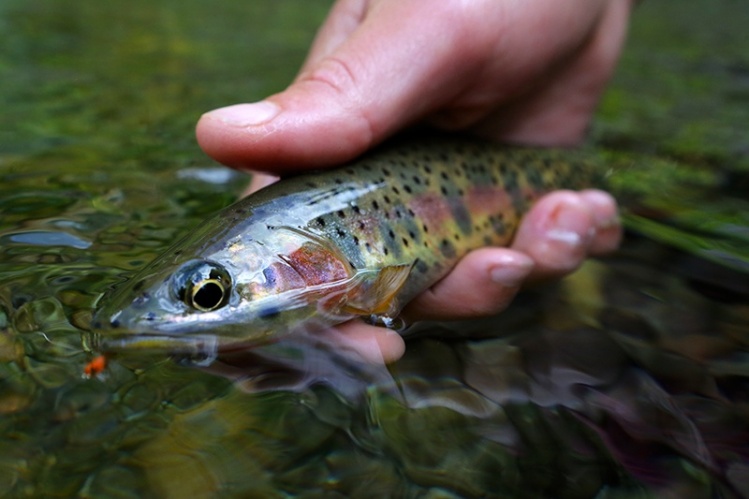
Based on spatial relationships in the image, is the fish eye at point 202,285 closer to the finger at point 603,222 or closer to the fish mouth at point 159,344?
the fish mouth at point 159,344

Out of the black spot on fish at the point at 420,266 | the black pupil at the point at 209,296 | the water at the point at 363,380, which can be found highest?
the black pupil at the point at 209,296

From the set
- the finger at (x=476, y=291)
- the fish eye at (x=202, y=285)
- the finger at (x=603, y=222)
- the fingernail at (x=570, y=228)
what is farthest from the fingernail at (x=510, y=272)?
the fish eye at (x=202, y=285)

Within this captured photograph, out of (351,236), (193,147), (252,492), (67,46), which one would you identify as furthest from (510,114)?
(67,46)

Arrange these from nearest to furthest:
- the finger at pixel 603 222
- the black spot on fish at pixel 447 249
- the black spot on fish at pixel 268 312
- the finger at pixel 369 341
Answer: the black spot on fish at pixel 268 312 < the finger at pixel 369 341 < the black spot on fish at pixel 447 249 < the finger at pixel 603 222

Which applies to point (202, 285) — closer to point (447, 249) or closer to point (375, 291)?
point (375, 291)

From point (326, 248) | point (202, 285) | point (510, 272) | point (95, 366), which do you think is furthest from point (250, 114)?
point (510, 272)

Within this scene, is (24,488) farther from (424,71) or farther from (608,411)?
(424,71)

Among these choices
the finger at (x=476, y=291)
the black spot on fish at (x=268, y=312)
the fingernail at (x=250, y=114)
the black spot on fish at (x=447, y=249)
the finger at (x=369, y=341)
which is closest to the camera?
the black spot on fish at (x=268, y=312)
